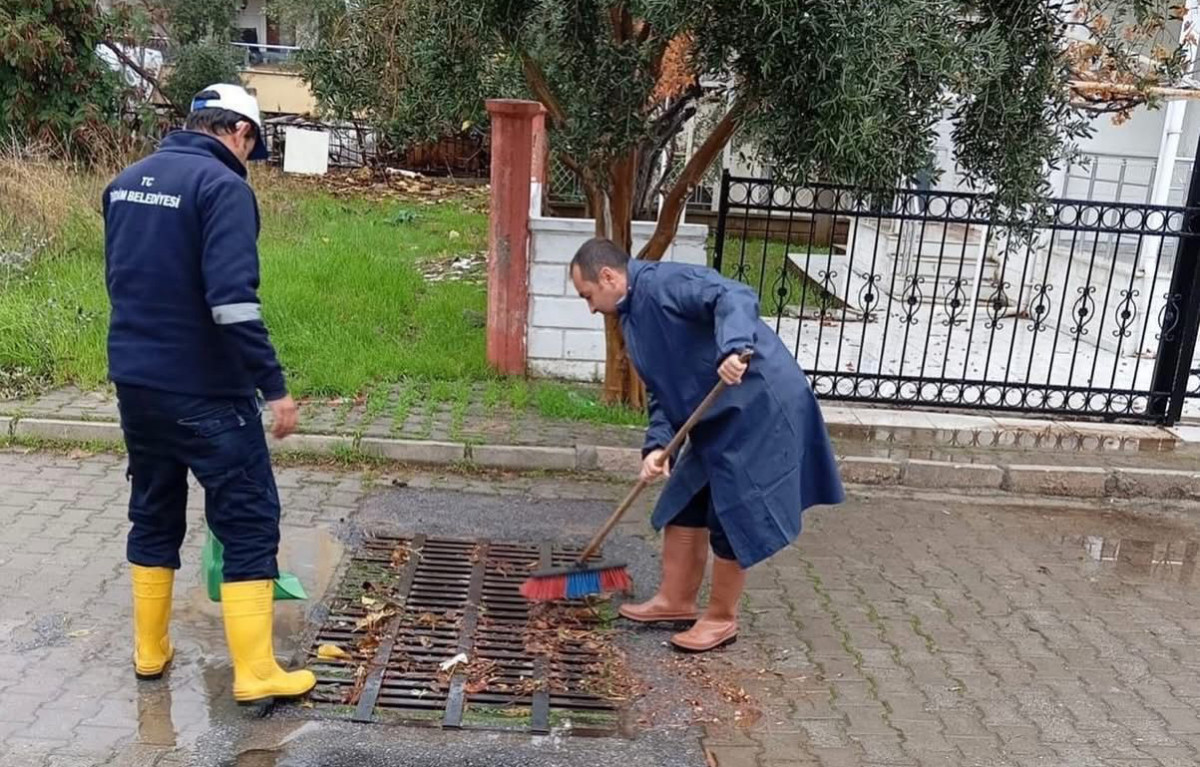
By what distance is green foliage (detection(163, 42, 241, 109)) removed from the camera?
58.8 feet

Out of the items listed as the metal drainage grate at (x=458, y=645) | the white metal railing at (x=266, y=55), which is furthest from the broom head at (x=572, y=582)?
the white metal railing at (x=266, y=55)

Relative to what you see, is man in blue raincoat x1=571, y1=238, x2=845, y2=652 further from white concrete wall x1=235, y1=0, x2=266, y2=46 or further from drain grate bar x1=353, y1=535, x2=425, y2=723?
white concrete wall x1=235, y1=0, x2=266, y2=46

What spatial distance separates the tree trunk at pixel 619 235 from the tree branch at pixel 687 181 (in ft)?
0.55

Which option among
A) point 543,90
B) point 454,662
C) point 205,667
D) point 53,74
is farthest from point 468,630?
point 53,74

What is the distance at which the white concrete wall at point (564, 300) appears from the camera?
6734 mm

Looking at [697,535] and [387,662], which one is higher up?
[697,535]

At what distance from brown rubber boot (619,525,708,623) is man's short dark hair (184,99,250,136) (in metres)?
2.21

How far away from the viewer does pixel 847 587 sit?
474 centimetres

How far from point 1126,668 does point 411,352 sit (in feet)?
15.8

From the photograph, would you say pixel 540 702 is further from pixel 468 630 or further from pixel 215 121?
pixel 215 121

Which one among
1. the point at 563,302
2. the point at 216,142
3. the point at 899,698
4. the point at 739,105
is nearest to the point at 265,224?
the point at 563,302

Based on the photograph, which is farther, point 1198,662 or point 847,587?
point 847,587

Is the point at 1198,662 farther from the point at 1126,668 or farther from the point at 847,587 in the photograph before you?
the point at 847,587

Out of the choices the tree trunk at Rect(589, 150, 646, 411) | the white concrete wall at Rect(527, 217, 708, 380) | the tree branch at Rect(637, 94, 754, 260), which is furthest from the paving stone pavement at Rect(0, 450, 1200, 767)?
the tree branch at Rect(637, 94, 754, 260)
